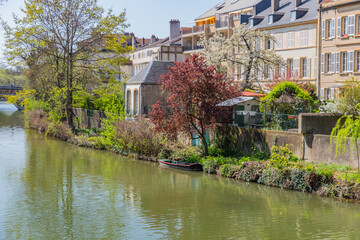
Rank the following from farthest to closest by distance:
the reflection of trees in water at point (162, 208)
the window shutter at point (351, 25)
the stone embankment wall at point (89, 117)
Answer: the stone embankment wall at point (89, 117) → the window shutter at point (351, 25) → the reflection of trees in water at point (162, 208)

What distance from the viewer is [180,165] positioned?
27.5 metres

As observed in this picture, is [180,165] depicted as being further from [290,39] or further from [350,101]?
[290,39]

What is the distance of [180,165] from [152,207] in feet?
26.1

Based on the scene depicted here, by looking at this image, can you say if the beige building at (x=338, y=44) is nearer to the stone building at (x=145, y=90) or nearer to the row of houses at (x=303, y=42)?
the row of houses at (x=303, y=42)

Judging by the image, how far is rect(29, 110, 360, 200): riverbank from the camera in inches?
803

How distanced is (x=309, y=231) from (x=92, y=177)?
13.0 m

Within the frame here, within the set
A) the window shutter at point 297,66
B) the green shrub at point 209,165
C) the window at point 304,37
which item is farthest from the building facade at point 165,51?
the green shrub at point 209,165

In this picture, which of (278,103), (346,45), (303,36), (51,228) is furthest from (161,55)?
(51,228)

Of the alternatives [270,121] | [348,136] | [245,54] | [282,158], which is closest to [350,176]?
[348,136]

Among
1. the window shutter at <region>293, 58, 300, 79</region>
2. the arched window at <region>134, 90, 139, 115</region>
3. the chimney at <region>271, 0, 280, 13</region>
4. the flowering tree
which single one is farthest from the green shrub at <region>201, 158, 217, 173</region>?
the chimney at <region>271, 0, 280, 13</region>

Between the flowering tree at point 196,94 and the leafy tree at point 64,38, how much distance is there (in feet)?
50.4

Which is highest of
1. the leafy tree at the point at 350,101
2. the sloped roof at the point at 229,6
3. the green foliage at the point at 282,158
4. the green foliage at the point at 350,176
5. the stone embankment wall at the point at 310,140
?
the sloped roof at the point at 229,6

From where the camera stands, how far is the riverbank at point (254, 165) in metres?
20.4

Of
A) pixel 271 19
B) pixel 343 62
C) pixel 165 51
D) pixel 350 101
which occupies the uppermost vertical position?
pixel 271 19
